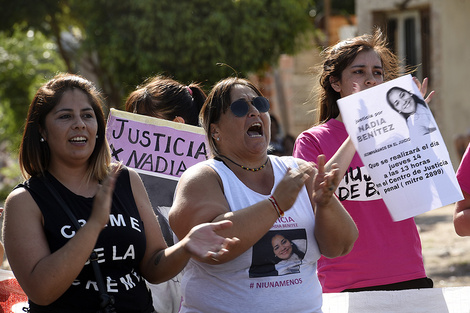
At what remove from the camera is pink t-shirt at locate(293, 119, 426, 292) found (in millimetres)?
3625

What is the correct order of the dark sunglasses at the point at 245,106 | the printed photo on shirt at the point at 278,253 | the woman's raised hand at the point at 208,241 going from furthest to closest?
the dark sunglasses at the point at 245,106
the printed photo on shirt at the point at 278,253
the woman's raised hand at the point at 208,241

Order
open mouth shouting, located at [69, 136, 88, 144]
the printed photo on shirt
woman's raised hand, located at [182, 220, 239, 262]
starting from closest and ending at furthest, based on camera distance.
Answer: woman's raised hand, located at [182, 220, 239, 262] < the printed photo on shirt < open mouth shouting, located at [69, 136, 88, 144]

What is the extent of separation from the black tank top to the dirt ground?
5823 mm

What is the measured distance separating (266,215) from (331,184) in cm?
32

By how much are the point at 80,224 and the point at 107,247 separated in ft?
0.45

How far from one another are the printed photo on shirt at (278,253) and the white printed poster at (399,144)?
23.7 inches

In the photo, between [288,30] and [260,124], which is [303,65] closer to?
[288,30]

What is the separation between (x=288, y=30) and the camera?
552 inches

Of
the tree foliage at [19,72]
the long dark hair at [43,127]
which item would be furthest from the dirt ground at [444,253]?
the tree foliage at [19,72]

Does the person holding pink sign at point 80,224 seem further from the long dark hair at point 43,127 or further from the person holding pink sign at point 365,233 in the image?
the person holding pink sign at point 365,233

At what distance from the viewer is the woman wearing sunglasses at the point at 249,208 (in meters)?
2.84

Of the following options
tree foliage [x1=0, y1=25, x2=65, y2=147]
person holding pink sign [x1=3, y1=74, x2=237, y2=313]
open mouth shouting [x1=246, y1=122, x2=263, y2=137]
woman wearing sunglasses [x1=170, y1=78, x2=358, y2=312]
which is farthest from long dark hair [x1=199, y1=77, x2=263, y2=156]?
tree foliage [x1=0, y1=25, x2=65, y2=147]

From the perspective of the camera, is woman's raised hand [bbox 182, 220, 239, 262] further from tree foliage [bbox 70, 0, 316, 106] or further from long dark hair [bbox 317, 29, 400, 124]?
tree foliage [bbox 70, 0, 316, 106]

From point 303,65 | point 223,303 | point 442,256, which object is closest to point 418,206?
point 223,303
